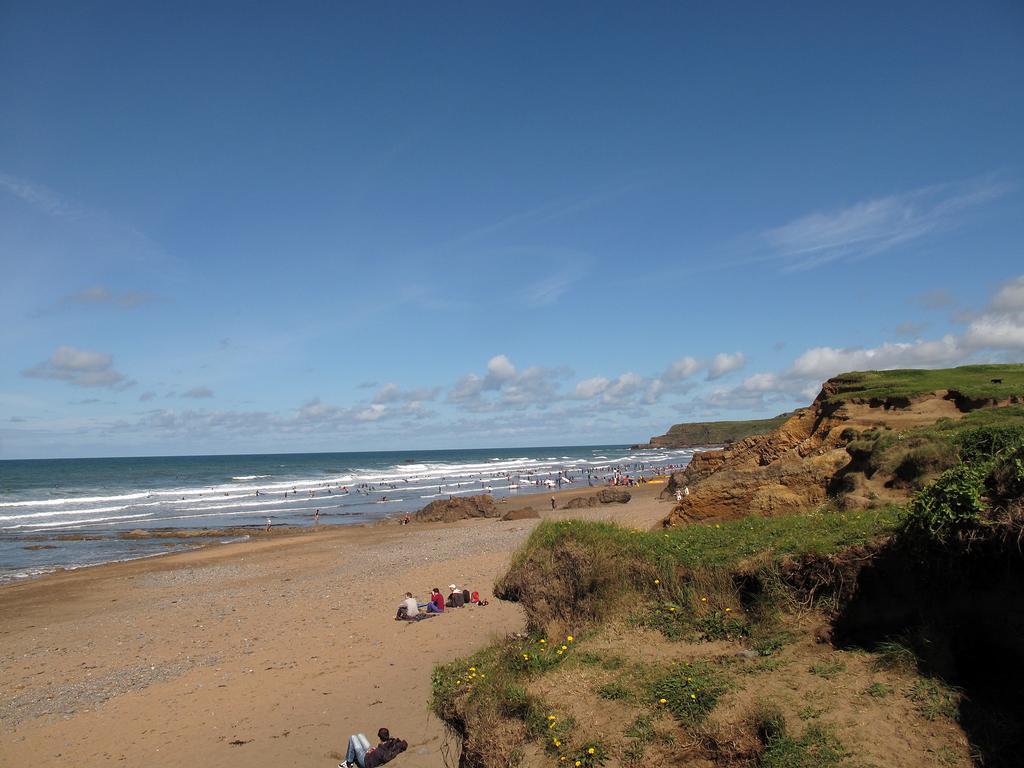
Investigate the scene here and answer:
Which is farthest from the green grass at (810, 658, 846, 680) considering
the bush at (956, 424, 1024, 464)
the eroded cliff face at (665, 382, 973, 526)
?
the eroded cliff face at (665, 382, 973, 526)

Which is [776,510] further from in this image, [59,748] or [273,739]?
[59,748]

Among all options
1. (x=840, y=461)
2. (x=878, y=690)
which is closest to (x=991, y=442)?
(x=878, y=690)

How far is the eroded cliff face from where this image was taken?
42.5 feet

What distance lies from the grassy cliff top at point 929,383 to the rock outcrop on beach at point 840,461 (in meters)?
0.14

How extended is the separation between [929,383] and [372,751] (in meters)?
21.4

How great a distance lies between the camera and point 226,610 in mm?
17953

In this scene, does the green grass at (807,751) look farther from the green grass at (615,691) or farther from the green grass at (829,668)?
the green grass at (615,691)

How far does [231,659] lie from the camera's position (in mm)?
13398

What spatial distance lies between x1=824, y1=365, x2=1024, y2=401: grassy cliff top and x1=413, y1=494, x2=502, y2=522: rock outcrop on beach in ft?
75.5

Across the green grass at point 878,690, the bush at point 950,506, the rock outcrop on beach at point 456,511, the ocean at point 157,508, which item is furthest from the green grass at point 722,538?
the rock outcrop on beach at point 456,511

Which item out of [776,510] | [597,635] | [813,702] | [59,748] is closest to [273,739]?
[59,748]

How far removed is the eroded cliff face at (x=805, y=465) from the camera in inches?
510

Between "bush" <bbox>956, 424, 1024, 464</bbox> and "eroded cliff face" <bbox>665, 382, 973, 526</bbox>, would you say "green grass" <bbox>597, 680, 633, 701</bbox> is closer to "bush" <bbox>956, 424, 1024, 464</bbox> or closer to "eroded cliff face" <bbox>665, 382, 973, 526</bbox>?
"bush" <bbox>956, 424, 1024, 464</bbox>

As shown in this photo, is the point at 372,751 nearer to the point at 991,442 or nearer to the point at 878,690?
the point at 878,690
